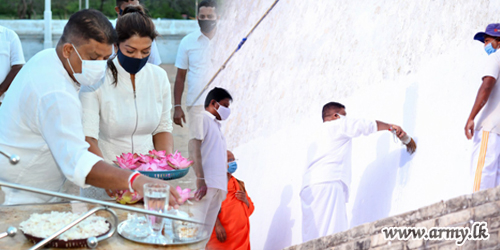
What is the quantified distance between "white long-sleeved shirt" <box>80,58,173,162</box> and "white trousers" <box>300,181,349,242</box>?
67 centimetres

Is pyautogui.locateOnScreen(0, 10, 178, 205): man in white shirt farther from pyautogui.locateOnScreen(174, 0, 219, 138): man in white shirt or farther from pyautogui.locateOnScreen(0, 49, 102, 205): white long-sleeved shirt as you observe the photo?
pyautogui.locateOnScreen(174, 0, 219, 138): man in white shirt

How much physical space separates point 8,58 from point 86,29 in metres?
1.66

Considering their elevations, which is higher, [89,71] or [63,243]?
[89,71]

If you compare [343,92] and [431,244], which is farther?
[431,244]

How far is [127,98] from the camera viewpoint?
188 cm

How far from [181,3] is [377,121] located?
5410 millimetres

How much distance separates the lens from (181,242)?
1.30m

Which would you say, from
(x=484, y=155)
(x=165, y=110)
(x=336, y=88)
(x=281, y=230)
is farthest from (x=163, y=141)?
(x=484, y=155)

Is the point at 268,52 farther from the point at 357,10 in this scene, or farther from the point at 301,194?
the point at 301,194

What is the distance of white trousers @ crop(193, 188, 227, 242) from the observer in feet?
4.74

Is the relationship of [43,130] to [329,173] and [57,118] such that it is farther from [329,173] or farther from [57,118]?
[329,173]

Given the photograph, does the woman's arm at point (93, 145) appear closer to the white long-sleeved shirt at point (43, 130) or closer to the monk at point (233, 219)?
the white long-sleeved shirt at point (43, 130)

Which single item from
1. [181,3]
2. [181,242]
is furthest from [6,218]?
[181,3]

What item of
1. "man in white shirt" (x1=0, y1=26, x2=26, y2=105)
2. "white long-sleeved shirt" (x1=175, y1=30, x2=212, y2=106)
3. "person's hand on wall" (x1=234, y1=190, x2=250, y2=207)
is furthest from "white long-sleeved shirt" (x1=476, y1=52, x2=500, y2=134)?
"man in white shirt" (x1=0, y1=26, x2=26, y2=105)
